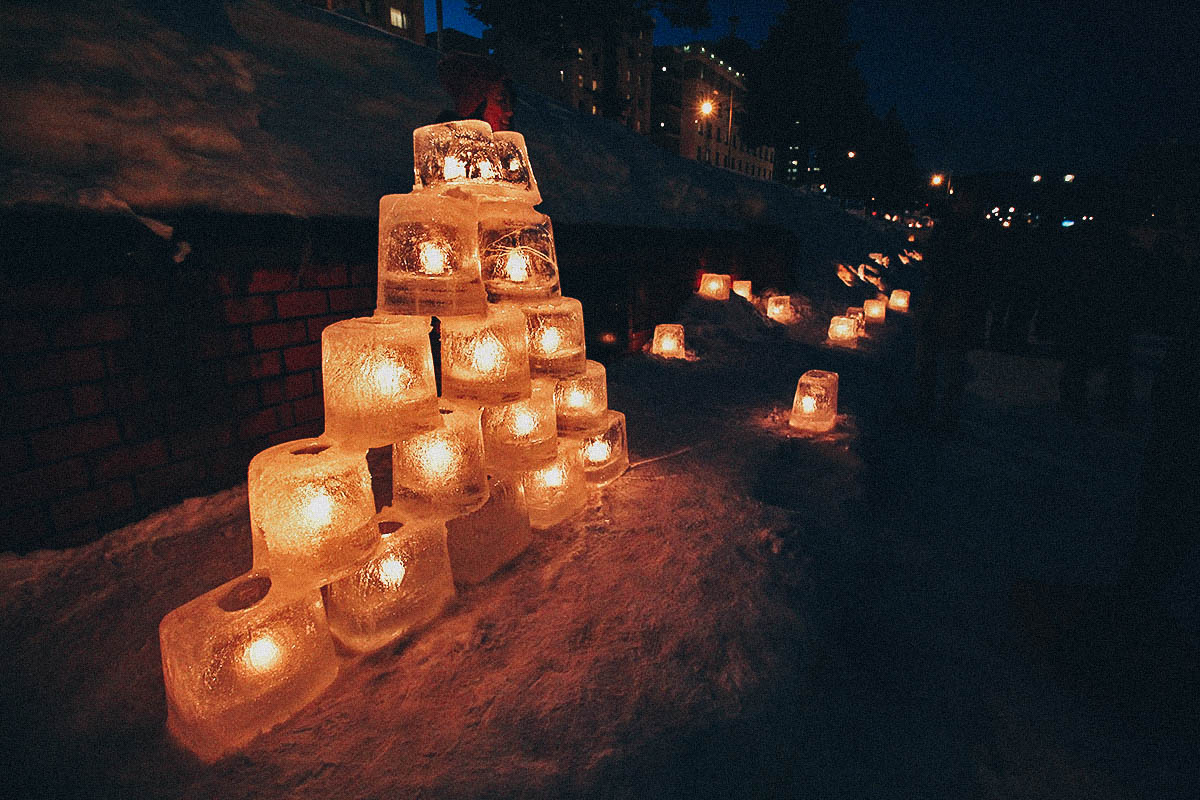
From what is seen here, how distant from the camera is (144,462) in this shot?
381 cm

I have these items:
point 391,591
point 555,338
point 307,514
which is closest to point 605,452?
point 555,338

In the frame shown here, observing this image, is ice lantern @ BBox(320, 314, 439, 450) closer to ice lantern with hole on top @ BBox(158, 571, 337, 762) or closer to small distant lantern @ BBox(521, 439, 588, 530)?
ice lantern with hole on top @ BBox(158, 571, 337, 762)

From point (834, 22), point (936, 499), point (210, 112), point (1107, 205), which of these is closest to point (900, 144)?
point (834, 22)

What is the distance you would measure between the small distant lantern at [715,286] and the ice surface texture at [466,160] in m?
7.97

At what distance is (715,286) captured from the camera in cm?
1111

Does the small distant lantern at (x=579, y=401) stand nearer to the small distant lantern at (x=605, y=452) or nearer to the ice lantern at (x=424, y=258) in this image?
the small distant lantern at (x=605, y=452)

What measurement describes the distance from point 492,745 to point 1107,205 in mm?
8781

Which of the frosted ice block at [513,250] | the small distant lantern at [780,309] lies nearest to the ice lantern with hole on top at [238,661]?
the frosted ice block at [513,250]

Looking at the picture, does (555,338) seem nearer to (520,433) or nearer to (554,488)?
(520,433)

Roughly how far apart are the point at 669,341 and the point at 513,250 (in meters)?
5.45

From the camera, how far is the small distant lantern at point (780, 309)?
13055 millimetres

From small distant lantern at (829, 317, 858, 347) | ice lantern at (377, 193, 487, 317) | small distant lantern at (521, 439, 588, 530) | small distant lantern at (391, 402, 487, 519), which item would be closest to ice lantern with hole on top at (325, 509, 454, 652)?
small distant lantern at (391, 402, 487, 519)

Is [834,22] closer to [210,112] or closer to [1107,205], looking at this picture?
[1107,205]

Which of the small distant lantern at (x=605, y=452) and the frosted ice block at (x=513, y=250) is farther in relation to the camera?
the small distant lantern at (x=605, y=452)
